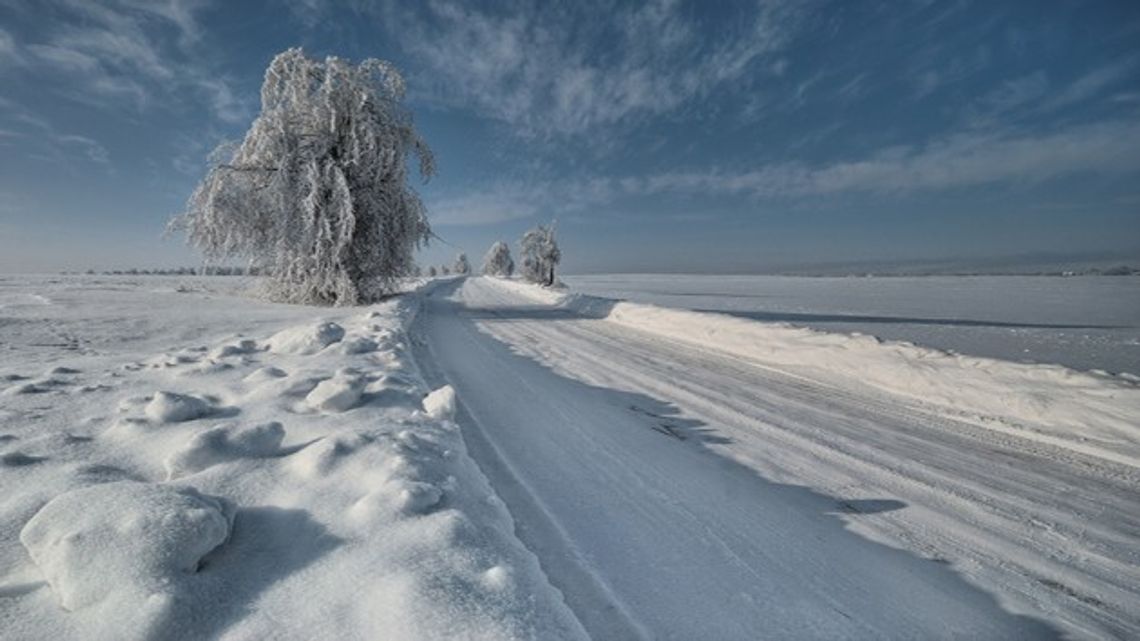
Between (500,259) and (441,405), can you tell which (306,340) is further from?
(500,259)

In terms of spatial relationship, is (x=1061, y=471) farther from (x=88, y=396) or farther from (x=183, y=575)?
(x=88, y=396)

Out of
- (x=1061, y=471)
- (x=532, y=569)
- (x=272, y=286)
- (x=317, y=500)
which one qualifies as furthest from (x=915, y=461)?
(x=272, y=286)

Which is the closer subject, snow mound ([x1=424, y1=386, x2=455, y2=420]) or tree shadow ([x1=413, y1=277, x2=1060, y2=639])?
tree shadow ([x1=413, y1=277, x2=1060, y2=639])

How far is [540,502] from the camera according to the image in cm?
289

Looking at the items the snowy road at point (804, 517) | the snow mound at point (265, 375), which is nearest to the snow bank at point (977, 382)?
the snowy road at point (804, 517)

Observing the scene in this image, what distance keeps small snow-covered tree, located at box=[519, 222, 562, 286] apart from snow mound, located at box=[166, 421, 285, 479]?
47.4 meters

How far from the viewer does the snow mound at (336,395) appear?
3438mm

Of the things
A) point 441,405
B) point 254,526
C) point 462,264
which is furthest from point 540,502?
point 462,264

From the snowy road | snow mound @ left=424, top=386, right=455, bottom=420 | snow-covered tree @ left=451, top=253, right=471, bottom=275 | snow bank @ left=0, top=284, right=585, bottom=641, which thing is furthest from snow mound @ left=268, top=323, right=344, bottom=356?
snow-covered tree @ left=451, top=253, right=471, bottom=275

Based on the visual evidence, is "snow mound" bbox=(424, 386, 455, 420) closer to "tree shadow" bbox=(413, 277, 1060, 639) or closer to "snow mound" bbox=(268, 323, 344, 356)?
"tree shadow" bbox=(413, 277, 1060, 639)

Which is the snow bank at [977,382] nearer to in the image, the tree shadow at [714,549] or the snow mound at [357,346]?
the tree shadow at [714,549]

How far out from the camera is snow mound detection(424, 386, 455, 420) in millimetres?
3646

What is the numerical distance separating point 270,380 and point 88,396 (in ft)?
3.80

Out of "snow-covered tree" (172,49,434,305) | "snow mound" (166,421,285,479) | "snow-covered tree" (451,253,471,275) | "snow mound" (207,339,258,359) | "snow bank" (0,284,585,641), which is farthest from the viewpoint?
"snow-covered tree" (451,253,471,275)
